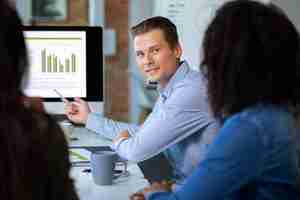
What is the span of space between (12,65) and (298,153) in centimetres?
77

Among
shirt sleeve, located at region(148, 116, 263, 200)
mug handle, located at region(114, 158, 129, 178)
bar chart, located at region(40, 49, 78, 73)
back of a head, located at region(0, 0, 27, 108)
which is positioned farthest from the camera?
bar chart, located at region(40, 49, 78, 73)

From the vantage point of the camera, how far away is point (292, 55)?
1257 millimetres

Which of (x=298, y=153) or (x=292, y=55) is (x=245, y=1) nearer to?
(x=292, y=55)

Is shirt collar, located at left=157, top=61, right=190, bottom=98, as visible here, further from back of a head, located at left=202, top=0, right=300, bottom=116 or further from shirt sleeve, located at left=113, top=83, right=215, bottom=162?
back of a head, located at left=202, top=0, right=300, bottom=116

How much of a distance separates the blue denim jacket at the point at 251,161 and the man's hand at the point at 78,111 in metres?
0.99

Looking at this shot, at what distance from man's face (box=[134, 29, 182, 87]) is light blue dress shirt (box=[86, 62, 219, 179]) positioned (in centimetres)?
8

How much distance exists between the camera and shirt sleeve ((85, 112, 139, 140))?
7.07ft

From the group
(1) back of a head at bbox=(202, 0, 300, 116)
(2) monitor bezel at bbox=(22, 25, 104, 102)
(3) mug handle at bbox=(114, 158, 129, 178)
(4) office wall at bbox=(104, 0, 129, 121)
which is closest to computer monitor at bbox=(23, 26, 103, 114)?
(2) monitor bezel at bbox=(22, 25, 104, 102)

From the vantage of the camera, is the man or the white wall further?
the white wall

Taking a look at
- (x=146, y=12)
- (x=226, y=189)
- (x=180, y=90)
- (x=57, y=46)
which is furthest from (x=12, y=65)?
(x=146, y=12)

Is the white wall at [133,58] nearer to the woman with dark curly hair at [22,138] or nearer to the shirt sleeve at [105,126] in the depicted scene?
the shirt sleeve at [105,126]

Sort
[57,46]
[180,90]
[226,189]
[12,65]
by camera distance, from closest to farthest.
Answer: [12,65]
[226,189]
[180,90]
[57,46]

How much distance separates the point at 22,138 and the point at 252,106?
59cm

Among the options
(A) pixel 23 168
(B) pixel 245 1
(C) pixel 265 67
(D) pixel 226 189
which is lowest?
(D) pixel 226 189
